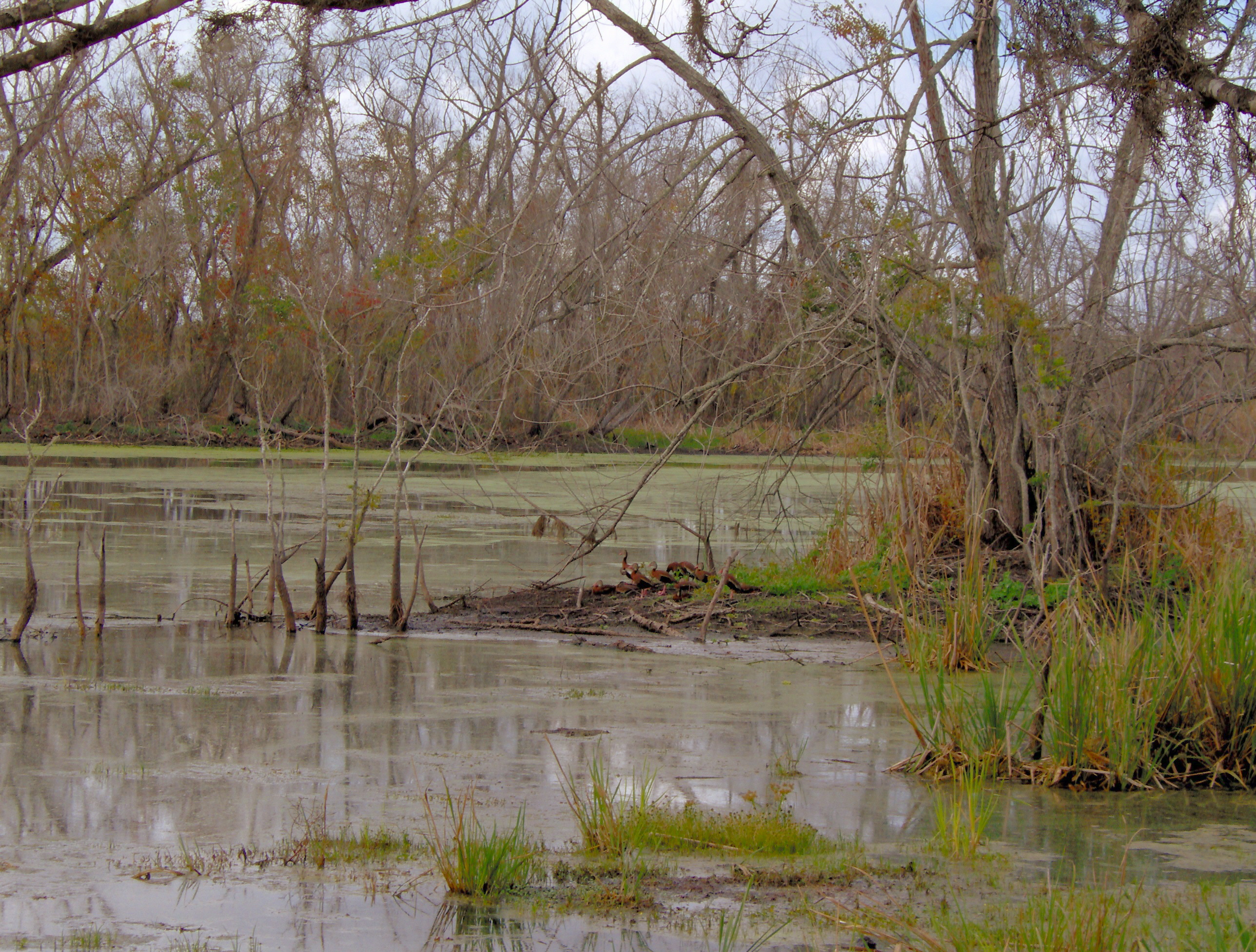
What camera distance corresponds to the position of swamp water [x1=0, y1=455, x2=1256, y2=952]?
3.46 meters

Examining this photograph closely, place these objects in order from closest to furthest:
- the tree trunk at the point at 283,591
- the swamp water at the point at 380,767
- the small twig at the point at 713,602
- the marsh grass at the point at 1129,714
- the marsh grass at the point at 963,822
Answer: the swamp water at the point at 380,767 < the marsh grass at the point at 963,822 < the marsh grass at the point at 1129,714 < the tree trunk at the point at 283,591 < the small twig at the point at 713,602

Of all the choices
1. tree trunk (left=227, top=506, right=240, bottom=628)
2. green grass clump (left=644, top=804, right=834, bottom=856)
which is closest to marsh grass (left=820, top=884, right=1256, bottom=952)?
green grass clump (left=644, top=804, right=834, bottom=856)

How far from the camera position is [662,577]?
942 cm

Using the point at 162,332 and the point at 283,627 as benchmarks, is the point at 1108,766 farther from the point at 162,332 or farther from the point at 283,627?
the point at 162,332

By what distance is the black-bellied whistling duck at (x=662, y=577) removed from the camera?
933 cm

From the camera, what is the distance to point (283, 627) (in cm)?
790

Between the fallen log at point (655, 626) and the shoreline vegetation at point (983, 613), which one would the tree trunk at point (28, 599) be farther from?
the fallen log at point (655, 626)

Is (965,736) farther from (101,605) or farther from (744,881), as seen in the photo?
(101,605)

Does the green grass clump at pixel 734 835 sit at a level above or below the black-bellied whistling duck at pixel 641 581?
below

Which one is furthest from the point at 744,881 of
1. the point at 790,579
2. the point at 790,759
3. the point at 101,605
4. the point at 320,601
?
the point at 790,579

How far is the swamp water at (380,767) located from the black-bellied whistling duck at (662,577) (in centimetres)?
167

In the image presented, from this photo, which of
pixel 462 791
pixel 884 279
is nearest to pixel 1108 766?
pixel 462 791

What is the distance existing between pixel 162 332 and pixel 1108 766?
27410mm

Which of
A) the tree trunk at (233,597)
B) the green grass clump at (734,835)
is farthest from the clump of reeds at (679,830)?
the tree trunk at (233,597)
